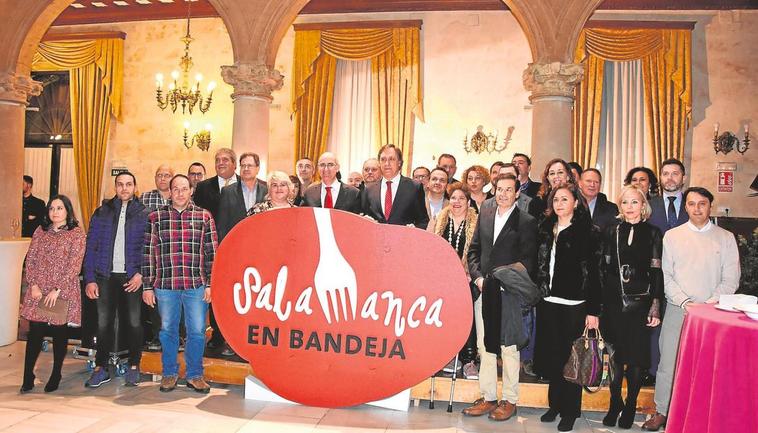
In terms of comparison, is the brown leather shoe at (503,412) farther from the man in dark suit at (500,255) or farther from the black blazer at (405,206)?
the black blazer at (405,206)

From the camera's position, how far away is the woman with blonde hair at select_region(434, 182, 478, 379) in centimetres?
425

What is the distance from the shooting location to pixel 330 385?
4027 millimetres

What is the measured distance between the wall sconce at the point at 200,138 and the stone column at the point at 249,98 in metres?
3.34

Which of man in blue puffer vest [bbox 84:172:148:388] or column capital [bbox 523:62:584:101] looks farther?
column capital [bbox 523:62:584:101]

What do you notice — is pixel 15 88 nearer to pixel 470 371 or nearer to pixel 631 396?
pixel 470 371

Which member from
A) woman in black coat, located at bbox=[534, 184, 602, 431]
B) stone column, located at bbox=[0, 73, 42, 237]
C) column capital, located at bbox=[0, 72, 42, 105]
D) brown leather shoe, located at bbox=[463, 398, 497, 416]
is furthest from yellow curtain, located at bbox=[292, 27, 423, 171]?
brown leather shoe, located at bbox=[463, 398, 497, 416]

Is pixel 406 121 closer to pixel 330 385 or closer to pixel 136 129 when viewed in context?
pixel 136 129

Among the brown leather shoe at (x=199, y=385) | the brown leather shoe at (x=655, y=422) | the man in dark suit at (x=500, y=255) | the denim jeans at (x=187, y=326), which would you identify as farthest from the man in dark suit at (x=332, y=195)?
the brown leather shoe at (x=655, y=422)

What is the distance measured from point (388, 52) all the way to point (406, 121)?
1153mm

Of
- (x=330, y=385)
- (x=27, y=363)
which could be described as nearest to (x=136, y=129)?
(x=27, y=363)

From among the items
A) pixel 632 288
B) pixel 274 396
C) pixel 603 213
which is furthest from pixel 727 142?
pixel 274 396

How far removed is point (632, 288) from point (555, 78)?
3209 mm

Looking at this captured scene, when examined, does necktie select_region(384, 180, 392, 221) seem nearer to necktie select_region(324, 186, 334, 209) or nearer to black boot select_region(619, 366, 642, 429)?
necktie select_region(324, 186, 334, 209)

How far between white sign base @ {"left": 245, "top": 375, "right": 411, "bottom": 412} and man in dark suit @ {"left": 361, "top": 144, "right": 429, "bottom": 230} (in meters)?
1.34
